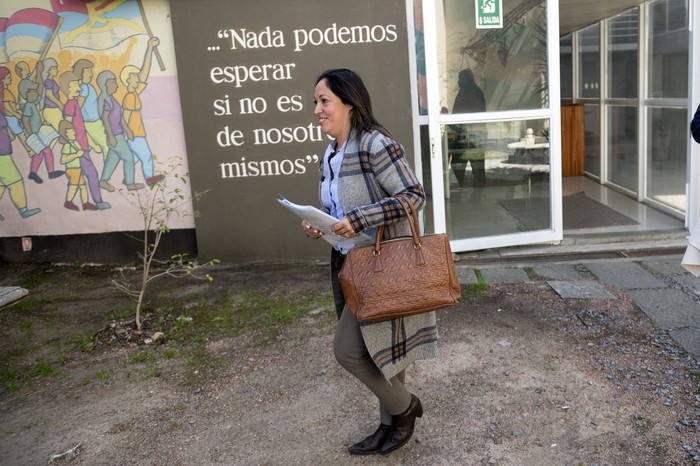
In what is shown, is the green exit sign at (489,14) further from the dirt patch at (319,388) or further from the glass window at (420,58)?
the dirt patch at (319,388)

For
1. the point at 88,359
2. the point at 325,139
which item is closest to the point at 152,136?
the point at 325,139

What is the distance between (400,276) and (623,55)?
733 centimetres

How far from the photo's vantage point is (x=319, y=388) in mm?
3975

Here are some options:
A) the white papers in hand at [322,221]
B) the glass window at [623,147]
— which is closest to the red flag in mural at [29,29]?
the white papers in hand at [322,221]

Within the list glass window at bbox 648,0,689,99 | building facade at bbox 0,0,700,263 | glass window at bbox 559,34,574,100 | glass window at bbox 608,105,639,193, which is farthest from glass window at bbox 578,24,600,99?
building facade at bbox 0,0,700,263

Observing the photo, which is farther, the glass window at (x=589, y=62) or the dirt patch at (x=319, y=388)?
the glass window at (x=589, y=62)

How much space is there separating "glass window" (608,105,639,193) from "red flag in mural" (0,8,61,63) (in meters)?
6.76

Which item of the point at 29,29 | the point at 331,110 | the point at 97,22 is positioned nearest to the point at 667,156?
the point at 331,110

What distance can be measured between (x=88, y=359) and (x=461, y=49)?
13.8 feet

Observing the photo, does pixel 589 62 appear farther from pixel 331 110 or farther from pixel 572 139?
pixel 331 110

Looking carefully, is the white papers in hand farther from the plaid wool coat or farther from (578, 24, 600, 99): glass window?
(578, 24, 600, 99): glass window

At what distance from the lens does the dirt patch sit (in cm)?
330

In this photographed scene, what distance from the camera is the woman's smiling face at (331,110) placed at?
9.55ft

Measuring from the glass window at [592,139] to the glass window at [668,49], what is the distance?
2.02m
